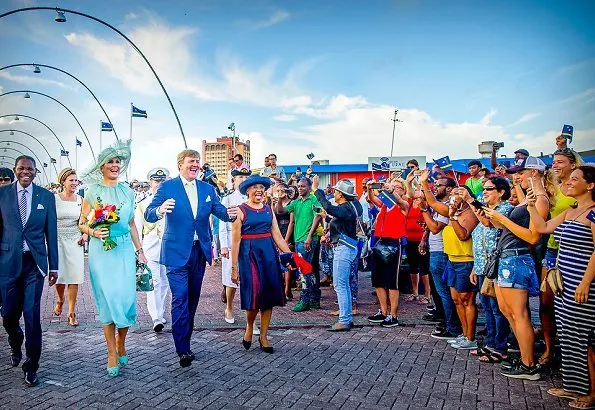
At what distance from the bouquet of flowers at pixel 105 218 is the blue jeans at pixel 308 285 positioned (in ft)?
12.4

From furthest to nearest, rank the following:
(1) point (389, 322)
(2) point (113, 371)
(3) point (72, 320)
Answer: (3) point (72, 320) < (1) point (389, 322) < (2) point (113, 371)

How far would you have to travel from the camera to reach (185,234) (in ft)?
17.7

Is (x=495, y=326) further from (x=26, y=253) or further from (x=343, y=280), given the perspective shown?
(x=26, y=253)

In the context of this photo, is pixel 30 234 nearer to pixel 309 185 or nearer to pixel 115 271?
pixel 115 271

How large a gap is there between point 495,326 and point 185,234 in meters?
3.66

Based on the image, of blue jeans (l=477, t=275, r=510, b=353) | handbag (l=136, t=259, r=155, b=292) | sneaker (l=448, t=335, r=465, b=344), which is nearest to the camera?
blue jeans (l=477, t=275, r=510, b=353)

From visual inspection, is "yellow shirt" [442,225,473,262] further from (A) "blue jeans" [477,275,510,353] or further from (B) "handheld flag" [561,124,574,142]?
(B) "handheld flag" [561,124,574,142]

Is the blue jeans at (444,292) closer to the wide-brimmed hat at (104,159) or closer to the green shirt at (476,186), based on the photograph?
the wide-brimmed hat at (104,159)

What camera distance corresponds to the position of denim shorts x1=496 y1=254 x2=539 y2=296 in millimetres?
4645

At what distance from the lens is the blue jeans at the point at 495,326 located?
5.23m

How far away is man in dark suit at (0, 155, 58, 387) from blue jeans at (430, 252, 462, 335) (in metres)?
4.63

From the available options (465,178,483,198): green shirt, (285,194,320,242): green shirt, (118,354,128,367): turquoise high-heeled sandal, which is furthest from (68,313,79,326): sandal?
(465,178,483,198): green shirt

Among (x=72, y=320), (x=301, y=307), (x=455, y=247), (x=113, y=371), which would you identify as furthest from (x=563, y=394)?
(x=72, y=320)

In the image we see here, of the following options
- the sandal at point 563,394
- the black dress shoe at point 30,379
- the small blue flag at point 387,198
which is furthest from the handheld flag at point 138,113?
the sandal at point 563,394
